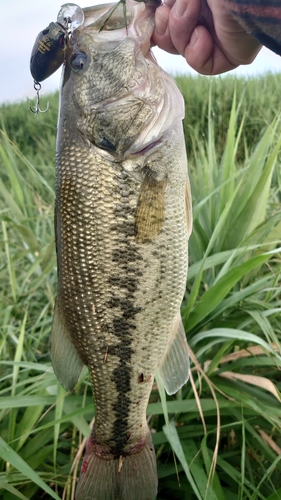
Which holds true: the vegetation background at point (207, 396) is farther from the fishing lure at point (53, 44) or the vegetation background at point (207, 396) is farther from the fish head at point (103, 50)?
the fishing lure at point (53, 44)

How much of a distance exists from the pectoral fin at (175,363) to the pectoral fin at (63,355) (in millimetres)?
283

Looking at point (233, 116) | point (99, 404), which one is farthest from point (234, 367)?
point (233, 116)

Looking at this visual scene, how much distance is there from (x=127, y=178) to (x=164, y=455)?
125 centimetres

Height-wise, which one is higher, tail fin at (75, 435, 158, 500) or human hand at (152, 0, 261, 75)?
human hand at (152, 0, 261, 75)

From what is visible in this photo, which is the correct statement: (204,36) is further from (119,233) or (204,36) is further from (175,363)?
(175,363)

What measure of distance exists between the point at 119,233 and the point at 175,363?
48 centimetres

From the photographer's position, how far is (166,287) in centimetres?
149

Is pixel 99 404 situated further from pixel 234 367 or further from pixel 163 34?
pixel 163 34

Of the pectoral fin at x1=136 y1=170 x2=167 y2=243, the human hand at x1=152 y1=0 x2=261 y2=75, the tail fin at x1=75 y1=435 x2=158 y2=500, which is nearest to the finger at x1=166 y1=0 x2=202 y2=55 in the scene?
the human hand at x1=152 y1=0 x2=261 y2=75

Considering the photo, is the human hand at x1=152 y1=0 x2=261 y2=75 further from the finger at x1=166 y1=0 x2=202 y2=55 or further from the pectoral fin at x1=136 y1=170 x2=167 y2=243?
the pectoral fin at x1=136 y1=170 x2=167 y2=243

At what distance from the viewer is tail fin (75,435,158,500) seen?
1.51 m

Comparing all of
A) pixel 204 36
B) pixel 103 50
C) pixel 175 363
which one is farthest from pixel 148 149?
pixel 175 363

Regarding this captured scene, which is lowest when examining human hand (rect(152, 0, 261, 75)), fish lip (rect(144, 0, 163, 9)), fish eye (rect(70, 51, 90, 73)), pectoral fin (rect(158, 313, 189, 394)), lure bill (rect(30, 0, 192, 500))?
pectoral fin (rect(158, 313, 189, 394))

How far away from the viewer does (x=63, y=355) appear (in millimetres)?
1518
